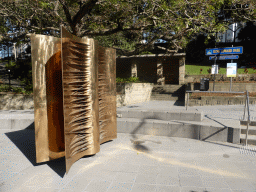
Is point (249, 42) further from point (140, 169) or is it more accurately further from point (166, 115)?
point (140, 169)

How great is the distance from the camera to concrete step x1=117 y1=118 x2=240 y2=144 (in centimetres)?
562

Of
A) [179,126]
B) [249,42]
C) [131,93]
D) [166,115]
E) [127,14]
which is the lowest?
[179,126]

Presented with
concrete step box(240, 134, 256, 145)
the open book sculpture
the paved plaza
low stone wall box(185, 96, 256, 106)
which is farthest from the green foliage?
concrete step box(240, 134, 256, 145)

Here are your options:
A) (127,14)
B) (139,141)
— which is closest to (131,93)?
(127,14)

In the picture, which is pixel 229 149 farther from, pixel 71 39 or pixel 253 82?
pixel 253 82

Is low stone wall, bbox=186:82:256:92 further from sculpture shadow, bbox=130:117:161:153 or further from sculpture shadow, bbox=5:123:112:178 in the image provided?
sculpture shadow, bbox=5:123:112:178

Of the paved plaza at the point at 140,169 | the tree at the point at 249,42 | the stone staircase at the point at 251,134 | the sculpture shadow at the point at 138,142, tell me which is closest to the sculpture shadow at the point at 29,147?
the paved plaza at the point at 140,169

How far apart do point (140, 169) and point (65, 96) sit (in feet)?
7.30

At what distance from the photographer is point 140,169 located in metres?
4.08

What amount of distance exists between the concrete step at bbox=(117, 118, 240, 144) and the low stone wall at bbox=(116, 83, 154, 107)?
5246 millimetres

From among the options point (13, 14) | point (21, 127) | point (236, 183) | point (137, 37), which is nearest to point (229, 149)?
point (236, 183)

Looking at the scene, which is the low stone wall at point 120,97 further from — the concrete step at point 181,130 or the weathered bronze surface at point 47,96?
the weathered bronze surface at point 47,96

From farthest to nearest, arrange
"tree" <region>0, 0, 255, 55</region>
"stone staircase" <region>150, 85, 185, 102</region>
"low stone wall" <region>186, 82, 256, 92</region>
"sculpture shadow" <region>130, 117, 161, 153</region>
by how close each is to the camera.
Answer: "stone staircase" <region>150, 85, 185, 102</region> < "low stone wall" <region>186, 82, 256, 92</region> < "tree" <region>0, 0, 255, 55</region> < "sculpture shadow" <region>130, 117, 161, 153</region>

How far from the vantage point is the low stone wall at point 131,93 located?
39.1 feet
